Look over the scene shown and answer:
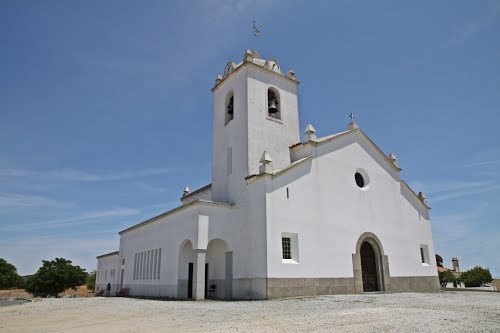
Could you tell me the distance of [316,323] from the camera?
9492mm

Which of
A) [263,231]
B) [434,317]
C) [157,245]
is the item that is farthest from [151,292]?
[434,317]

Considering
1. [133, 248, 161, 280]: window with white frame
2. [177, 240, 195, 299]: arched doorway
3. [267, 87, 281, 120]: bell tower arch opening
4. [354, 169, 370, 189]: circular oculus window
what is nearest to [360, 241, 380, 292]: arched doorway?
[354, 169, 370, 189]: circular oculus window

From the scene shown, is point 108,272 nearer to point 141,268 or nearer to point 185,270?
point 141,268

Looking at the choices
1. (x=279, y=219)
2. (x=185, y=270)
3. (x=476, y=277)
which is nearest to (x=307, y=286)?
(x=279, y=219)

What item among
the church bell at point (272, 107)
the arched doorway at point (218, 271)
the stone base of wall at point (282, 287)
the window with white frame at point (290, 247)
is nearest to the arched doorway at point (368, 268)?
the stone base of wall at point (282, 287)

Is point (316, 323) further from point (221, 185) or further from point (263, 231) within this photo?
point (221, 185)

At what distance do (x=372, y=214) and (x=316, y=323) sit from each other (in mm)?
15683

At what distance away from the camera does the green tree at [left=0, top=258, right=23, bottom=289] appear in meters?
53.1

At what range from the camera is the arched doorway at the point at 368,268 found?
22672mm

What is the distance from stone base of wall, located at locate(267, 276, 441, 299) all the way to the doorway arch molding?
304 mm

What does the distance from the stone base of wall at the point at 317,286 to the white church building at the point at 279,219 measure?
0.06 meters

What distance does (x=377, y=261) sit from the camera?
23.5 metres

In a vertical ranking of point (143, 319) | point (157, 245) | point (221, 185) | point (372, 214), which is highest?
point (221, 185)

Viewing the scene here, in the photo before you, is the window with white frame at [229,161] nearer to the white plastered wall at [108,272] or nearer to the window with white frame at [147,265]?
the window with white frame at [147,265]
